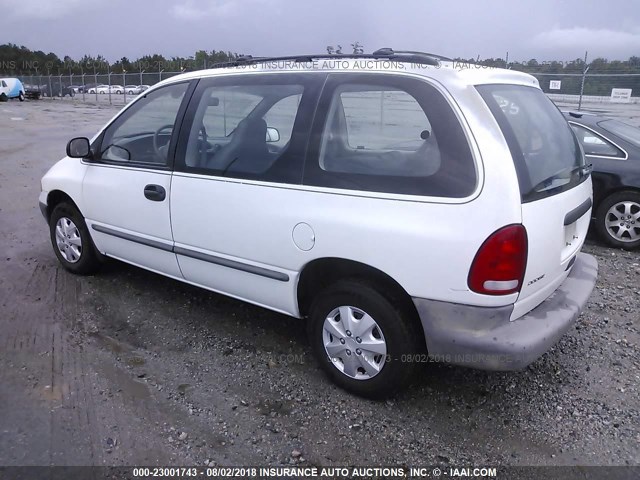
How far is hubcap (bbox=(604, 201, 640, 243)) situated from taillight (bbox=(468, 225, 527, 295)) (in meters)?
4.14

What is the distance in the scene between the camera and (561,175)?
9.84 ft

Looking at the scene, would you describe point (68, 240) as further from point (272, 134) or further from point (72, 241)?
point (272, 134)

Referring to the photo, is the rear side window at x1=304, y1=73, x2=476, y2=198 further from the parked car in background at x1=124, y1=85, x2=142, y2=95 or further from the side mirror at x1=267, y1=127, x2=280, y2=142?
the parked car in background at x1=124, y1=85, x2=142, y2=95

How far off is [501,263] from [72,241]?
3.77m

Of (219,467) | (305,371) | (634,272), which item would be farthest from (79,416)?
(634,272)

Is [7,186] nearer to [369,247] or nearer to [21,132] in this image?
[369,247]

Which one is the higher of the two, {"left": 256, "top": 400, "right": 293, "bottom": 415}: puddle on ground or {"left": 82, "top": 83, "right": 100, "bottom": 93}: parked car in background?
{"left": 82, "top": 83, "right": 100, "bottom": 93}: parked car in background

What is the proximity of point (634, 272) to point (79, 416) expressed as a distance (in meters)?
5.03

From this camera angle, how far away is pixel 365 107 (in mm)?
3105

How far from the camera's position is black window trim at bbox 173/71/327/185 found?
309 cm

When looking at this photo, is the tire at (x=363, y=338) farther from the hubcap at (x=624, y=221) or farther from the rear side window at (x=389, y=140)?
the hubcap at (x=624, y=221)

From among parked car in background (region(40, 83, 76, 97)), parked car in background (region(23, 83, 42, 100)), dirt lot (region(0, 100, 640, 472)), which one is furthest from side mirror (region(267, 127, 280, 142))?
parked car in background (region(23, 83, 42, 100))

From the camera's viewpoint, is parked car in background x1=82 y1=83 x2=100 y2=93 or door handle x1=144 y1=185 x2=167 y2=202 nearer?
door handle x1=144 y1=185 x2=167 y2=202

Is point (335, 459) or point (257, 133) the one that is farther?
point (257, 133)
